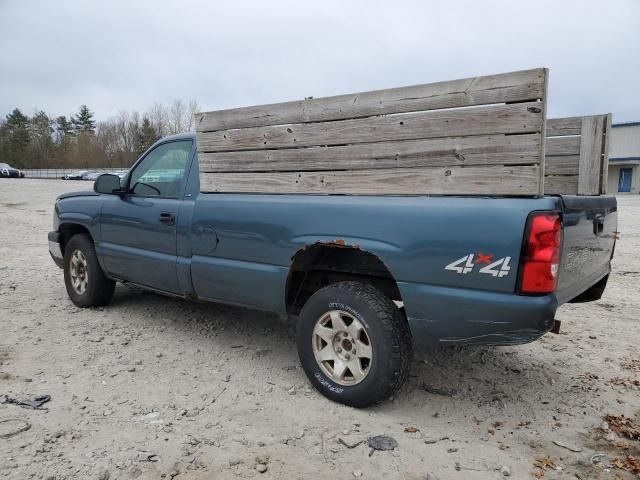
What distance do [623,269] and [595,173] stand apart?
13.1 ft

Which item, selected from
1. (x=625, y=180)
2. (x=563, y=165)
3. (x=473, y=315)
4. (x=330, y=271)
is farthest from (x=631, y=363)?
(x=625, y=180)

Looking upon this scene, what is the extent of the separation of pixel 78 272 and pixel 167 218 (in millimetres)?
1841

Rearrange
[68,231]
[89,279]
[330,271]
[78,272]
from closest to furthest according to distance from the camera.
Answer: [330,271]
[89,279]
[78,272]
[68,231]

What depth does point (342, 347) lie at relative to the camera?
121 inches

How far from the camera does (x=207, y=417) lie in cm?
292

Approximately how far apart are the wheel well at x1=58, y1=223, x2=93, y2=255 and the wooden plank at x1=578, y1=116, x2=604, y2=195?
4738 mm

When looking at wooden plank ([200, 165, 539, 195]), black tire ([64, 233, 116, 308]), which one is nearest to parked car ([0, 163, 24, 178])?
black tire ([64, 233, 116, 308])

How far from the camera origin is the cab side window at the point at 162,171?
4188 millimetres

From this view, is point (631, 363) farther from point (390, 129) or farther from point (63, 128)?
point (63, 128)

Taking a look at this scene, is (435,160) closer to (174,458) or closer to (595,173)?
(595,173)

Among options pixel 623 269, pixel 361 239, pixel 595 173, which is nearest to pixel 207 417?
pixel 361 239

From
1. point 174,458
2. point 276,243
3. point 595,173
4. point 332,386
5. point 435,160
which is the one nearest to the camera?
point 174,458

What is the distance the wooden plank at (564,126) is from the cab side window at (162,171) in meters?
3.04

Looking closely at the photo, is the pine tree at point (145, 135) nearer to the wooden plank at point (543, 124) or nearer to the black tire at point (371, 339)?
the black tire at point (371, 339)
